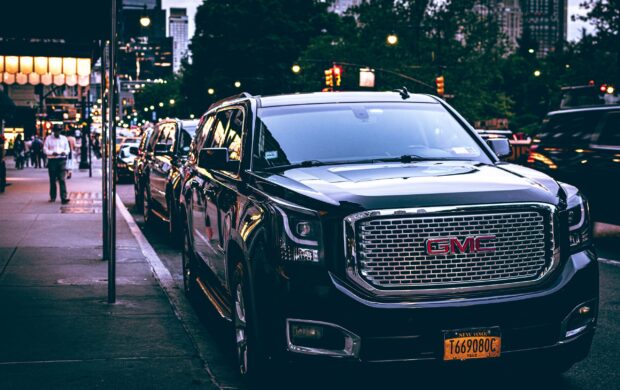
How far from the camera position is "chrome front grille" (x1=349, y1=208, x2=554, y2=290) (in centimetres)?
490

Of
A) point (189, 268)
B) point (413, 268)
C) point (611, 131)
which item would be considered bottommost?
point (189, 268)

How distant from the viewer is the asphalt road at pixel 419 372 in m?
4.91

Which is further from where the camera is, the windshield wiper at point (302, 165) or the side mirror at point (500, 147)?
the side mirror at point (500, 147)

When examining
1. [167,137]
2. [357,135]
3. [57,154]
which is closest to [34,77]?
[57,154]

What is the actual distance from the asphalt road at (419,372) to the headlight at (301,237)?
608mm

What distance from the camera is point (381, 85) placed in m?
71.9

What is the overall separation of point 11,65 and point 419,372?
1509 centimetres

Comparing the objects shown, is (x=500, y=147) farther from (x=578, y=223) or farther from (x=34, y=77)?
(x=34, y=77)

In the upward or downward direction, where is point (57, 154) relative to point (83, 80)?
downward

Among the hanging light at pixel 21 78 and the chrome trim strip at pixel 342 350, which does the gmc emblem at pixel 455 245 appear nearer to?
the chrome trim strip at pixel 342 350

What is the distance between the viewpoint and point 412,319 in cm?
481

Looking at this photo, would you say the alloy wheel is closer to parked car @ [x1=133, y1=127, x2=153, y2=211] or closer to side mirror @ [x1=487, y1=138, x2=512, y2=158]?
side mirror @ [x1=487, y1=138, x2=512, y2=158]

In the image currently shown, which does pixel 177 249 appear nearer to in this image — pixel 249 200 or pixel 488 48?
pixel 249 200

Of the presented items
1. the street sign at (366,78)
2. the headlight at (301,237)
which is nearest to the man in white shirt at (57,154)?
the headlight at (301,237)
